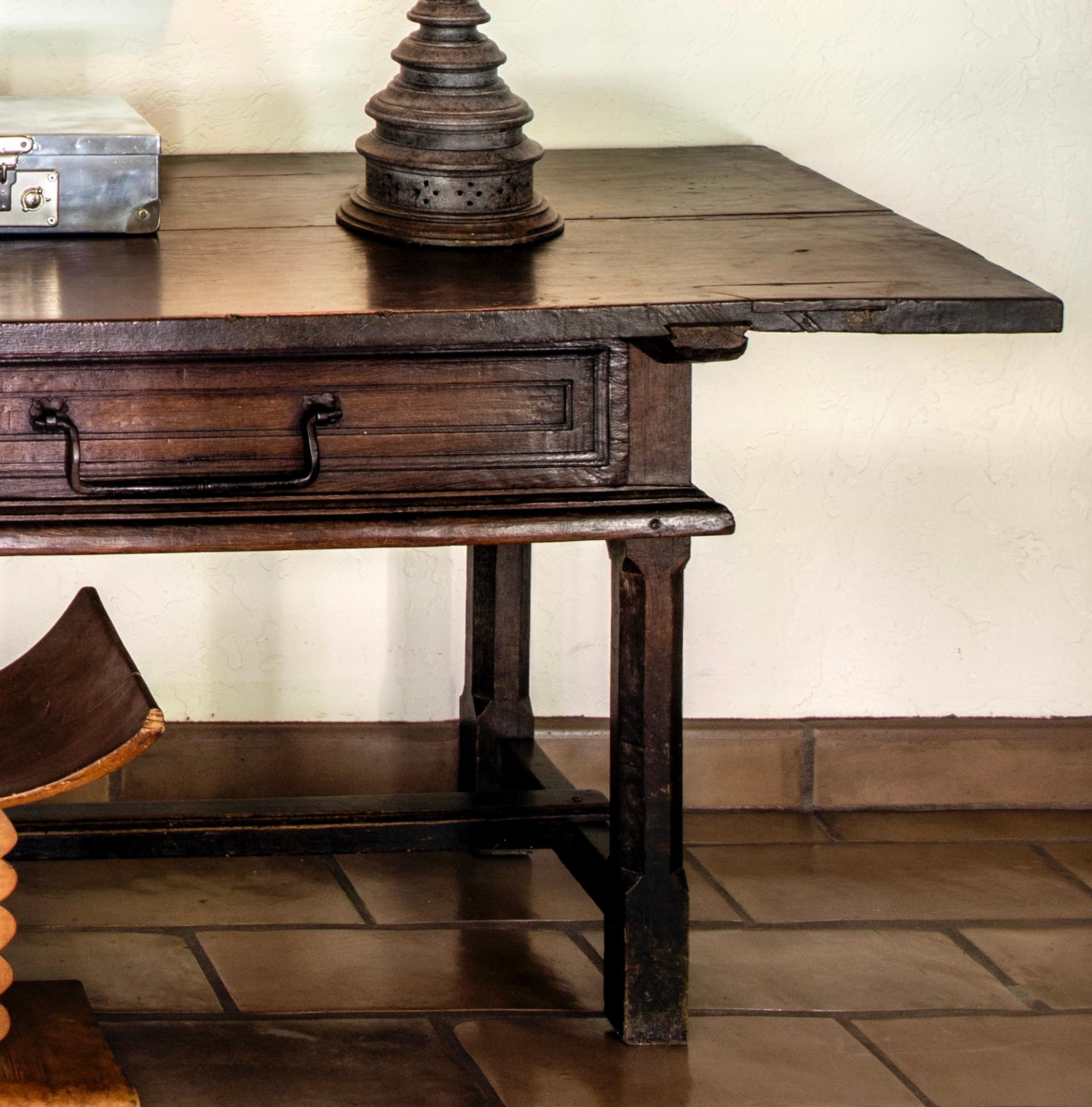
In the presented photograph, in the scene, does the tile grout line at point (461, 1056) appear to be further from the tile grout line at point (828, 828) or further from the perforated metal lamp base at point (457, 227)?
the perforated metal lamp base at point (457, 227)

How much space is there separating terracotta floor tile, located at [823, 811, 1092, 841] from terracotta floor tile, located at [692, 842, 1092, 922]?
31 mm

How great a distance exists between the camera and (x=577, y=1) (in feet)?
7.21

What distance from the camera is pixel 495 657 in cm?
221

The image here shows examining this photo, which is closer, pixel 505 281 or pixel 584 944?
pixel 505 281

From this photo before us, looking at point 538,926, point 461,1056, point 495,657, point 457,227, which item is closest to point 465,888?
point 538,926

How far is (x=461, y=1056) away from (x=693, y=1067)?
9.6 inches

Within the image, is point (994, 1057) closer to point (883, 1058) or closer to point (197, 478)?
point (883, 1058)

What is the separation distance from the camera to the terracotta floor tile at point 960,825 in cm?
237

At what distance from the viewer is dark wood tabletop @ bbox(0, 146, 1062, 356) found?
4.61 ft

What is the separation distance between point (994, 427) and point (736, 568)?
0.42m

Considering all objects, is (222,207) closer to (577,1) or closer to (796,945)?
(577,1)

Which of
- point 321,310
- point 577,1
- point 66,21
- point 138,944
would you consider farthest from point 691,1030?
point 66,21

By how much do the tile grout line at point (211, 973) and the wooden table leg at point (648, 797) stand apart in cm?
43

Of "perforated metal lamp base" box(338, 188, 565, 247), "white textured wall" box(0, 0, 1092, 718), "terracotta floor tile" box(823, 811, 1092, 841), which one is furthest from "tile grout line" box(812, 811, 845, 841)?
"perforated metal lamp base" box(338, 188, 565, 247)
